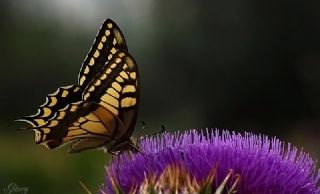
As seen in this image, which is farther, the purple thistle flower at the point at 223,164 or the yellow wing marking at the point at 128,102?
the yellow wing marking at the point at 128,102

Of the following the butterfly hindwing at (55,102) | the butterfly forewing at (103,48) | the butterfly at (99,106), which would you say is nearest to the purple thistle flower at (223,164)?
the butterfly at (99,106)

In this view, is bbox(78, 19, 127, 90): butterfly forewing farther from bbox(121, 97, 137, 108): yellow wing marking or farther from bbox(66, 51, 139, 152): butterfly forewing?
bbox(121, 97, 137, 108): yellow wing marking

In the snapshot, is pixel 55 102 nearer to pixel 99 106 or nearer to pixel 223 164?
pixel 99 106

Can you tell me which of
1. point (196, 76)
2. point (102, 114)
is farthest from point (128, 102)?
point (196, 76)

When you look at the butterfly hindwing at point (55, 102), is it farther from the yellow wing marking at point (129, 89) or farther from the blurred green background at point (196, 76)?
the blurred green background at point (196, 76)

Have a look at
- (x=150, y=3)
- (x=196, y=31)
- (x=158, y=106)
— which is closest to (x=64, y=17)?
(x=150, y=3)

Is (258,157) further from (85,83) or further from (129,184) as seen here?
(85,83)
